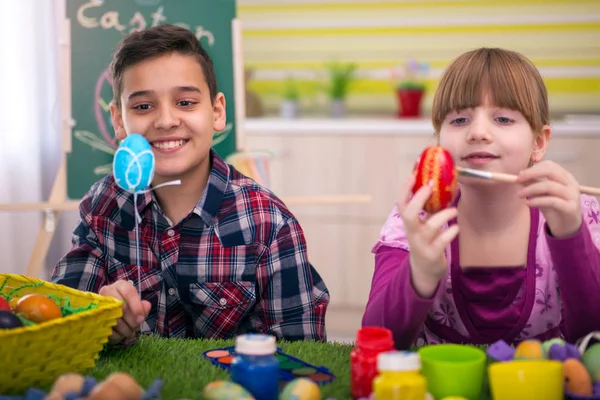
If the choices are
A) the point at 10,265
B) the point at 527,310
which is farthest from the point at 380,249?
the point at 10,265

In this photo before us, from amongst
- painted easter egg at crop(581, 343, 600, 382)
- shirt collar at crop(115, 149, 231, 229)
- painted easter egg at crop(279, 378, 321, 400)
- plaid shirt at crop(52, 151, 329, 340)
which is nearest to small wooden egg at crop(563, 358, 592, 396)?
painted easter egg at crop(581, 343, 600, 382)

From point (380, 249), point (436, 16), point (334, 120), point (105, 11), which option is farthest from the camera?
point (436, 16)

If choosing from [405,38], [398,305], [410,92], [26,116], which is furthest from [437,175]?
[405,38]

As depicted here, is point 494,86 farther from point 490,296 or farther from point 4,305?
point 4,305

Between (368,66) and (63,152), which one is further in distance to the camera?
(368,66)

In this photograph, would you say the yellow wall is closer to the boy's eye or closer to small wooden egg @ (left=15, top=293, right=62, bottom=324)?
the boy's eye

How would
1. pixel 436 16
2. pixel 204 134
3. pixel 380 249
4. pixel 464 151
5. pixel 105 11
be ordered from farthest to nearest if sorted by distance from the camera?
1. pixel 436 16
2. pixel 105 11
3. pixel 204 134
4. pixel 380 249
5. pixel 464 151

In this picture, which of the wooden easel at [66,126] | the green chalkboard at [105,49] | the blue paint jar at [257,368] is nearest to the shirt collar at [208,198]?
the blue paint jar at [257,368]

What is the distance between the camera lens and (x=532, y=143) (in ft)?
4.52

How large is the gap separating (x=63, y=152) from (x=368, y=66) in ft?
6.25

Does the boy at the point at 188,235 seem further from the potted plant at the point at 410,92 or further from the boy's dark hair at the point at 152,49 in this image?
the potted plant at the point at 410,92

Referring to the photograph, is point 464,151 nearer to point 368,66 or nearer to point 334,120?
point 334,120

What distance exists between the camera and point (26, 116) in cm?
318

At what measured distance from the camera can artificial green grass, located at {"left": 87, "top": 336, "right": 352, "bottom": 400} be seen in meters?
0.96
